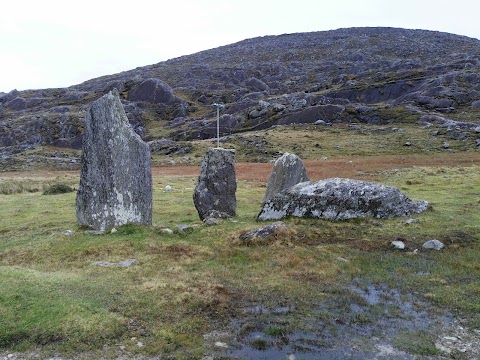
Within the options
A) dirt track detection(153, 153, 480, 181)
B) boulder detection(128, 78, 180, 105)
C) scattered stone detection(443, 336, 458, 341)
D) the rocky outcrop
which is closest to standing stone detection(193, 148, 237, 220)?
scattered stone detection(443, 336, 458, 341)

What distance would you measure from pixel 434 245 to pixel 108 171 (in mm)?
13257

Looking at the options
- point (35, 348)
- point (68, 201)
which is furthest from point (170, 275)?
point (68, 201)

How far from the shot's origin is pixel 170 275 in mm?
13305

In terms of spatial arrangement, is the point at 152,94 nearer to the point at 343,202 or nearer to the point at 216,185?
the point at 216,185

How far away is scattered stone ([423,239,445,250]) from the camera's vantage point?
16094mm

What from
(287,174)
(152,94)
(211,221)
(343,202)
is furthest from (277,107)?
(211,221)

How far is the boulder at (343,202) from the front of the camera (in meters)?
20.2

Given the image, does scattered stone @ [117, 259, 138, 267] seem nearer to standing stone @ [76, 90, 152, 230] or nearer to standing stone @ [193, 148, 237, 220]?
standing stone @ [76, 90, 152, 230]

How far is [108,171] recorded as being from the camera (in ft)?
61.0

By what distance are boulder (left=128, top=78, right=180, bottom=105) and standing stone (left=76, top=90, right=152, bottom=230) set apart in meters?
152

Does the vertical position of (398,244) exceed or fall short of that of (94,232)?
it falls short

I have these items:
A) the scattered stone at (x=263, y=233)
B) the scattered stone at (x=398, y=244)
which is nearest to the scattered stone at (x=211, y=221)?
the scattered stone at (x=263, y=233)

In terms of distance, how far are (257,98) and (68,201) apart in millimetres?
136276

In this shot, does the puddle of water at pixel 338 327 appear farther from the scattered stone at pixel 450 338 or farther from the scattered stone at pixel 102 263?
the scattered stone at pixel 102 263
